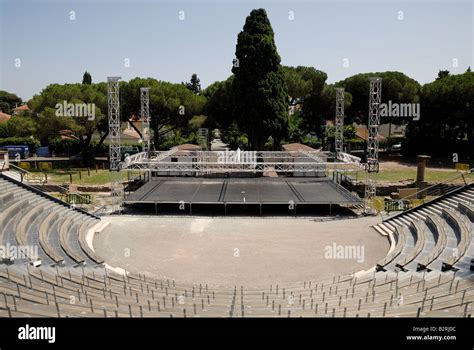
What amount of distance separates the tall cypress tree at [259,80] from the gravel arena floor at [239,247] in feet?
54.6

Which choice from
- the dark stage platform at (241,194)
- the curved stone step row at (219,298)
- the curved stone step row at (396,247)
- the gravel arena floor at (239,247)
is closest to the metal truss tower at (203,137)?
the dark stage platform at (241,194)

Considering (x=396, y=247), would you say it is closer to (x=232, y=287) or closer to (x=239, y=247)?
(x=239, y=247)

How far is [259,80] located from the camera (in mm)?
38844

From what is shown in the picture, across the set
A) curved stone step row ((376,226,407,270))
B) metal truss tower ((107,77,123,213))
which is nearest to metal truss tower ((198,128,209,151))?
metal truss tower ((107,77,123,213))

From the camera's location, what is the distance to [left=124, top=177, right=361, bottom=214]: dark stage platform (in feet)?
84.1

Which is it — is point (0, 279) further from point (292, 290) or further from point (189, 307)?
point (292, 290)

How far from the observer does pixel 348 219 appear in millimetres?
24703

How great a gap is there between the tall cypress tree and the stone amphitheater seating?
21317 millimetres

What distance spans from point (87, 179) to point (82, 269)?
78.3 ft

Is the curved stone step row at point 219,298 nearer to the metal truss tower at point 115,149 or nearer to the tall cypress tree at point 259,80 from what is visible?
the metal truss tower at point 115,149

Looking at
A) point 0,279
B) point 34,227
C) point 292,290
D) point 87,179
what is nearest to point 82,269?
point 0,279

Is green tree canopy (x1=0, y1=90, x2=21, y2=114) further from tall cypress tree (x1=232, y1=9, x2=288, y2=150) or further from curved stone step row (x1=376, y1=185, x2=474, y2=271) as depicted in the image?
curved stone step row (x1=376, y1=185, x2=474, y2=271)

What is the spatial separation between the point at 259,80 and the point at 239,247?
23.3 metres

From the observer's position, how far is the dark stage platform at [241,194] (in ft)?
84.1
